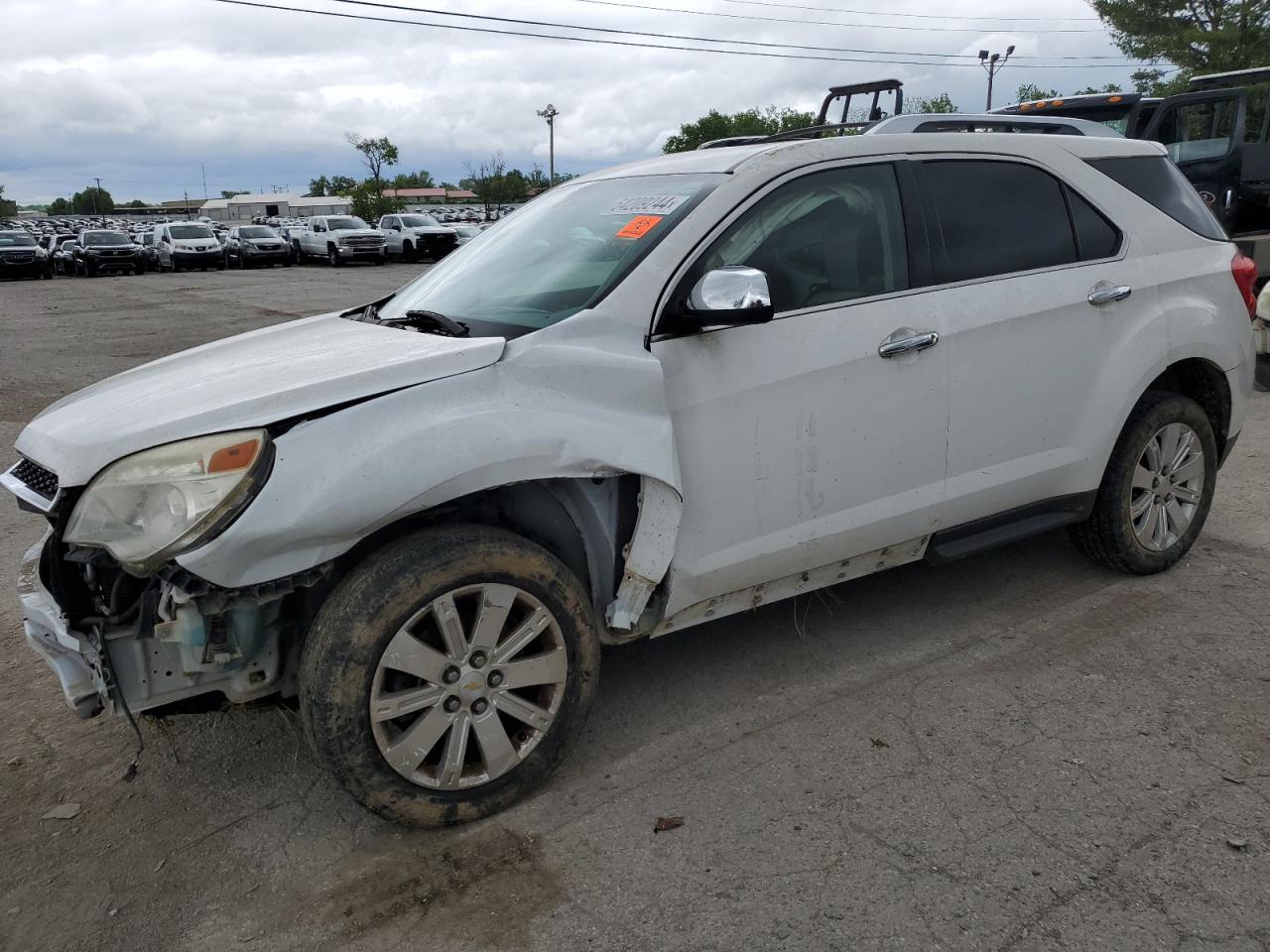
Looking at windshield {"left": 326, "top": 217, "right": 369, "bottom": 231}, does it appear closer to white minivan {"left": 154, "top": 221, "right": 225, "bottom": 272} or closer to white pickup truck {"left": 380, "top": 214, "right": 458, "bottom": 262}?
white pickup truck {"left": 380, "top": 214, "right": 458, "bottom": 262}

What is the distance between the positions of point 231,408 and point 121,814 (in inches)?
51.9

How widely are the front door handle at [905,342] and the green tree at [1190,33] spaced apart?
123 ft

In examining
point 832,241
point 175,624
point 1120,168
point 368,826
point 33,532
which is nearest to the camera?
point 175,624

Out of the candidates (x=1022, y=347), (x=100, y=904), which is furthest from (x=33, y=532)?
(x=1022, y=347)

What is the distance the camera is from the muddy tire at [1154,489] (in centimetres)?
422

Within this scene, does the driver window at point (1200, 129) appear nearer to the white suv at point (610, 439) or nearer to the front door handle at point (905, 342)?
the white suv at point (610, 439)

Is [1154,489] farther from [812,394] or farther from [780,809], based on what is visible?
[780,809]

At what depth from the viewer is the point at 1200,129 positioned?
42.4 feet

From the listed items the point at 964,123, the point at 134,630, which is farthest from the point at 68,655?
the point at 964,123

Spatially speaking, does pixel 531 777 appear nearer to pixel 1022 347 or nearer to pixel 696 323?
pixel 696 323

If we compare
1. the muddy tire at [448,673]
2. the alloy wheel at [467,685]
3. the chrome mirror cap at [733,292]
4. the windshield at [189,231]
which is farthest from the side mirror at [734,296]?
the windshield at [189,231]

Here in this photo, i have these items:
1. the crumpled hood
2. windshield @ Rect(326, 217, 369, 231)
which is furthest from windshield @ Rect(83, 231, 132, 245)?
the crumpled hood

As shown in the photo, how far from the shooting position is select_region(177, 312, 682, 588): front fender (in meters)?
2.50

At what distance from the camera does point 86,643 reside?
260 cm
